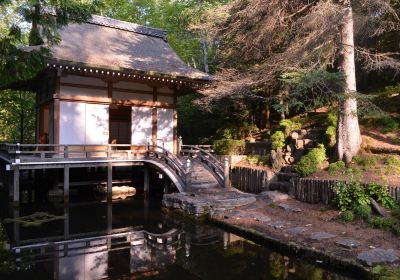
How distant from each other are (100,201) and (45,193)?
396 cm

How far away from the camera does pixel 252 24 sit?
49.8 feet

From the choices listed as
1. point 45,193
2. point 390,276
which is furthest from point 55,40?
point 45,193

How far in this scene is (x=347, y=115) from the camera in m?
12.6

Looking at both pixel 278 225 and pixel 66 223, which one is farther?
pixel 66 223

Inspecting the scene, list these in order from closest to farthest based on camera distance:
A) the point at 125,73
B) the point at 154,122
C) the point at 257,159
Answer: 1. the point at 125,73
2. the point at 257,159
3. the point at 154,122

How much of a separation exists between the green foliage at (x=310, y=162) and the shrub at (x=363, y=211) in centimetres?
297

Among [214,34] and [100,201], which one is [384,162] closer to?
[214,34]

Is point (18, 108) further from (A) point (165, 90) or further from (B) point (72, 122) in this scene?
(A) point (165, 90)

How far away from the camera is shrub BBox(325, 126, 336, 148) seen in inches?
549

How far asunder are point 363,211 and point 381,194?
2.89ft

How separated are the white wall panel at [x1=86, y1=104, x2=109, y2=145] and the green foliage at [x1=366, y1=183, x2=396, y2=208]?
11.5 meters

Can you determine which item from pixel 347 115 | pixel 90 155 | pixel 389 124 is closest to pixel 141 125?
pixel 90 155

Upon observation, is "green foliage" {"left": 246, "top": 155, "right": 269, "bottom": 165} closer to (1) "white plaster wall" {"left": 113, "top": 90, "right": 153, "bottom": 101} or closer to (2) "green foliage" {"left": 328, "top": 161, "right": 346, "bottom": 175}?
(2) "green foliage" {"left": 328, "top": 161, "right": 346, "bottom": 175}

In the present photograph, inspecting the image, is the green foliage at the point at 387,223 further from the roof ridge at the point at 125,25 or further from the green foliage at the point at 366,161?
the roof ridge at the point at 125,25
